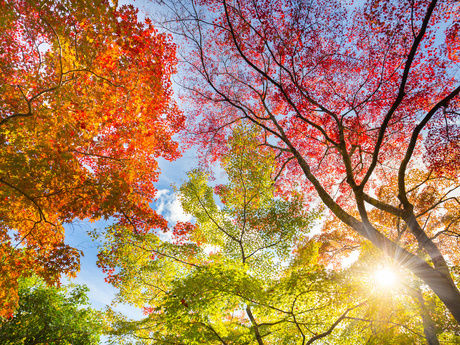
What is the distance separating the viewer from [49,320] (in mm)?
9953

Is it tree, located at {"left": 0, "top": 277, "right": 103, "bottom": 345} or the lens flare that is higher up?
the lens flare

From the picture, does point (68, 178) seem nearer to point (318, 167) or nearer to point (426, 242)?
point (426, 242)

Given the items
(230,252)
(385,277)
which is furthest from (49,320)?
(385,277)

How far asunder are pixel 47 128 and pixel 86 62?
1.95 m

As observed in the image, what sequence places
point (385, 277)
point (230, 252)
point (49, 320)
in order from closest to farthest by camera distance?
point (385, 277)
point (230, 252)
point (49, 320)

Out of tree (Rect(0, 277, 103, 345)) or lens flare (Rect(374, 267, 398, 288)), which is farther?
tree (Rect(0, 277, 103, 345))

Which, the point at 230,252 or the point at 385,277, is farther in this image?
the point at 230,252

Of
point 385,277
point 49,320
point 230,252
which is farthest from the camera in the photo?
point 49,320

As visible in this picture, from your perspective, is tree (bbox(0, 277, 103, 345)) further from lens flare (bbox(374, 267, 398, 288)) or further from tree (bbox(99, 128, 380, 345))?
lens flare (bbox(374, 267, 398, 288))

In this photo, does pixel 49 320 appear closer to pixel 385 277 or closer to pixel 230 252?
pixel 230 252

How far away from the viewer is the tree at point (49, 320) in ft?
30.7

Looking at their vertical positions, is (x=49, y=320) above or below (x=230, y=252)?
below

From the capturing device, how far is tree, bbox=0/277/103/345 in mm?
9344

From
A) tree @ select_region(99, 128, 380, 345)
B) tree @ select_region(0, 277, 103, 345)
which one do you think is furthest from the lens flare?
tree @ select_region(0, 277, 103, 345)
